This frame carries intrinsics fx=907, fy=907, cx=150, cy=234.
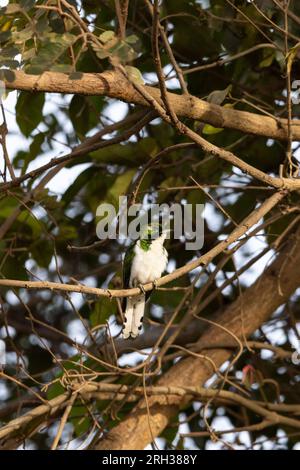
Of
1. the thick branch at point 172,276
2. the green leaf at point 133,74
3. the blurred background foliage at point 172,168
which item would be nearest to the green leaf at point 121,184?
the blurred background foliage at point 172,168

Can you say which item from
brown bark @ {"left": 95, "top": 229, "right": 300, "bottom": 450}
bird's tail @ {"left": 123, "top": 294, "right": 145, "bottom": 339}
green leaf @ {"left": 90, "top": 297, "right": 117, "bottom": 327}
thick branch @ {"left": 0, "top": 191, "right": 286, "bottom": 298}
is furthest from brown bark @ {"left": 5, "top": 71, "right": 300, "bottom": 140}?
green leaf @ {"left": 90, "top": 297, "right": 117, "bottom": 327}

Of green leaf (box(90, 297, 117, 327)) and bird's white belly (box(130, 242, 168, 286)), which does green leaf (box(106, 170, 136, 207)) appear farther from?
green leaf (box(90, 297, 117, 327))

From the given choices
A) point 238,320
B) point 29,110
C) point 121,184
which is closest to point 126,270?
point 121,184

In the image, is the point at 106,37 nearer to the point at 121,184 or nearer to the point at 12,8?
the point at 12,8

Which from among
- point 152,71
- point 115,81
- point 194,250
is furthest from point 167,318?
point 115,81

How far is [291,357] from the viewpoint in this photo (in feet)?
14.7

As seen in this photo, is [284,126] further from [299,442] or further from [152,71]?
[299,442]

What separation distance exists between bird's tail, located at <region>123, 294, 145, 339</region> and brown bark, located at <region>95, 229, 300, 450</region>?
0.33m

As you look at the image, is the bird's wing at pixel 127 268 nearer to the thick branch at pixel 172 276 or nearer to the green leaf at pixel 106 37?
the thick branch at pixel 172 276

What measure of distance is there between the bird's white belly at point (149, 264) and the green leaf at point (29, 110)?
75 centimetres

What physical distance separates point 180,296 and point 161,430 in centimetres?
70

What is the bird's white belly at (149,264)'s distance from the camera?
4.01 m

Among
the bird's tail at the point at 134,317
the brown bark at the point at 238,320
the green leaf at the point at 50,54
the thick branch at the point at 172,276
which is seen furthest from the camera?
the brown bark at the point at 238,320

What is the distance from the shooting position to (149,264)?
4.01 metres
